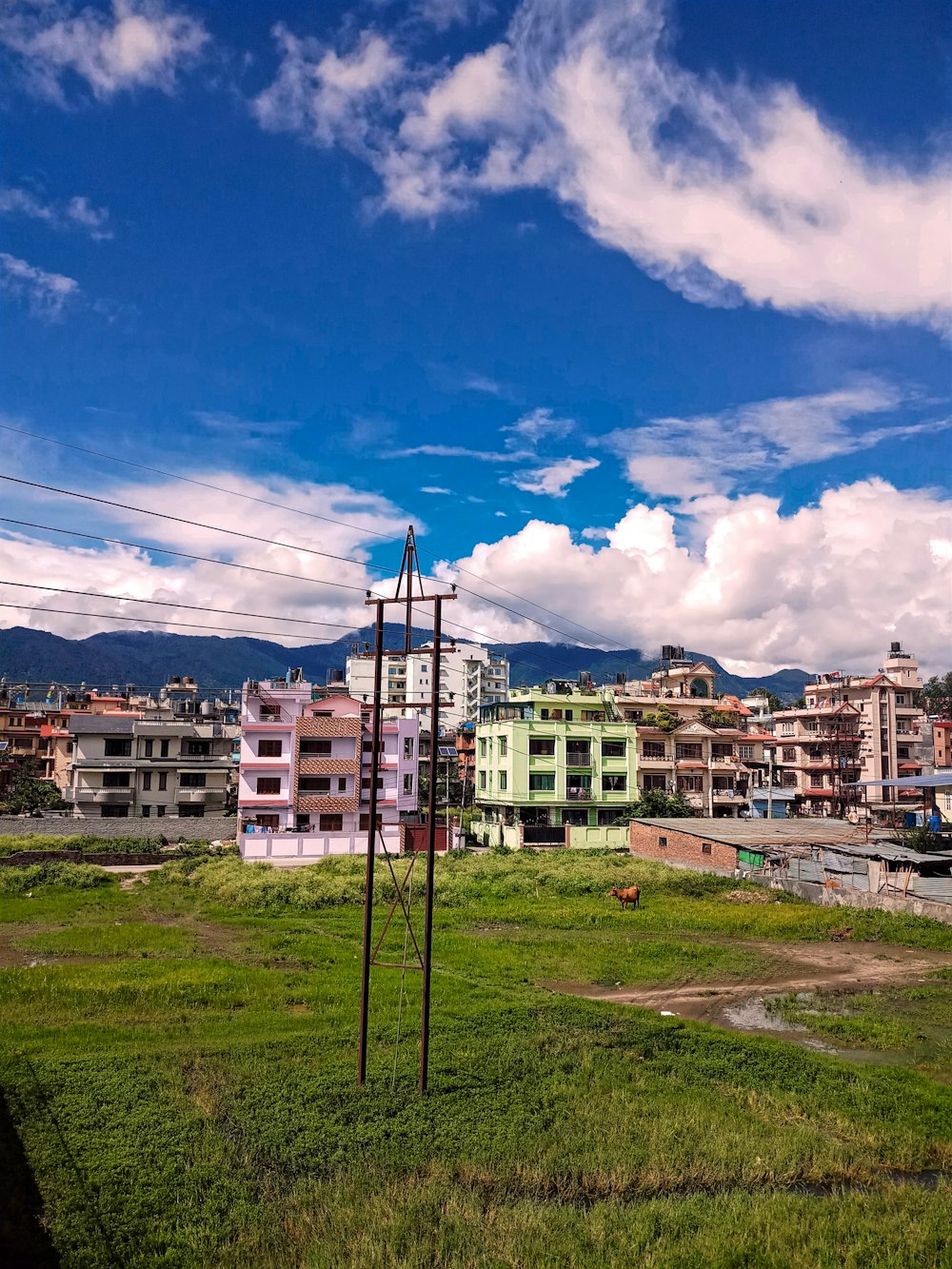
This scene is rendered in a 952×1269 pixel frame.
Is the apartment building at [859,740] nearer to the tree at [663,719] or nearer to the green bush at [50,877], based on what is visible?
the tree at [663,719]

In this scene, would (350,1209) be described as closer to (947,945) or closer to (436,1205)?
(436,1205)

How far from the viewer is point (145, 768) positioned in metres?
63.3

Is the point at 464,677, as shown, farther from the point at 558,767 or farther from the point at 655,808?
the point at 655,808

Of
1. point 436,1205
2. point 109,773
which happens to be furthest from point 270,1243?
point 109,773

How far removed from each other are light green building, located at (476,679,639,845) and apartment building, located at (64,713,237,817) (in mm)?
22288

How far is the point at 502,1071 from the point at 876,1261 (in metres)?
7.85

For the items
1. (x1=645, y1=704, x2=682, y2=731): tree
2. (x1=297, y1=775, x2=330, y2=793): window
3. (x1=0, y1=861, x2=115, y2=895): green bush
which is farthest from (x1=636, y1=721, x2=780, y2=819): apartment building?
(x1=0, y1=861, x2=115, y2=895): green bush

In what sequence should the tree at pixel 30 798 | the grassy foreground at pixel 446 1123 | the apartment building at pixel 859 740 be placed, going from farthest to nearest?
the apartment building at pixel 859 740
the tree at pixel 30 798
the grassy foreground at pixel 446 1123

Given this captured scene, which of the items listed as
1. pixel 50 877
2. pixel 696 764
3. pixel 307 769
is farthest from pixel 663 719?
pixel 50 877

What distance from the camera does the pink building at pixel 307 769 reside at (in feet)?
177

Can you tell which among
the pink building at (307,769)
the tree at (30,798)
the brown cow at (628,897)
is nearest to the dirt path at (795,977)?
the brown cow at (628,897)

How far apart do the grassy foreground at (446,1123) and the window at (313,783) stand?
87.6ft

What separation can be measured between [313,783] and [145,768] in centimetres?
1660

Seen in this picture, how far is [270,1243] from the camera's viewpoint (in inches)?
449
